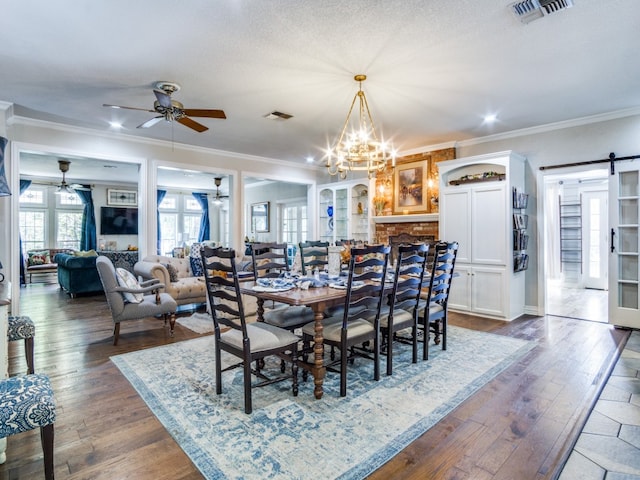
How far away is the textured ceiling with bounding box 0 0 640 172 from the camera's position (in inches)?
97.0

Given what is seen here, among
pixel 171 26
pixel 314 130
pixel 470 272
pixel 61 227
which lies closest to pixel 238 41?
pixel 171 26

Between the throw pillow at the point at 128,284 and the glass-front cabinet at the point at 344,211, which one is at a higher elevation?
the glass-front cabinet at the point at 344,211

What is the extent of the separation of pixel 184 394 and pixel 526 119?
5117mm

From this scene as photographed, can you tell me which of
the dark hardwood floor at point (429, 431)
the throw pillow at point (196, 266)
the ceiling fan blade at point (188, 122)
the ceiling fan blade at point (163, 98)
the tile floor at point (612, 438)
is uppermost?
the ceiling fan blade at point (163, 98)

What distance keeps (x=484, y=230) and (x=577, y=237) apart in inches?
170

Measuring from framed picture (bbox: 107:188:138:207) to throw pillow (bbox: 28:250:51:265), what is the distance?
2106 millimetres

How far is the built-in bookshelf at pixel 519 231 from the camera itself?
4.91 metres

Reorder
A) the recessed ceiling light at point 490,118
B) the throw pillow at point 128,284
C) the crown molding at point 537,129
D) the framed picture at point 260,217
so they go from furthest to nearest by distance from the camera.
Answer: the framed picture at point 260,217, the recessed ceiling light at point 490,118, the crown molding at point 537,129, the throw pillow at point 128,284

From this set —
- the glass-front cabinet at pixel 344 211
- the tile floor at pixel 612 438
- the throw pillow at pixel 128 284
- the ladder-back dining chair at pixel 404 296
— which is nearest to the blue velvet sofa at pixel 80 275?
the throw pillow at pixel 128 284

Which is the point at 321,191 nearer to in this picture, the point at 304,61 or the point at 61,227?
the point at 304,61

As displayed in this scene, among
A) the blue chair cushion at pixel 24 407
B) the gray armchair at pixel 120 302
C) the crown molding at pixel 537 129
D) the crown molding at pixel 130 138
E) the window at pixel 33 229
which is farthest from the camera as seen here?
the window at pixel 33 229

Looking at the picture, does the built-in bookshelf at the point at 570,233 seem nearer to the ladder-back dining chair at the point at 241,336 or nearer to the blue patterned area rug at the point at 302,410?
the blue patterned area rug at the point at 302,410

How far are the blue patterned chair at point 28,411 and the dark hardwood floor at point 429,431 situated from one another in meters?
0.43

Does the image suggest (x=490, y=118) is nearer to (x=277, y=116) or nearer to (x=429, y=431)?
(x=277, y=116)
